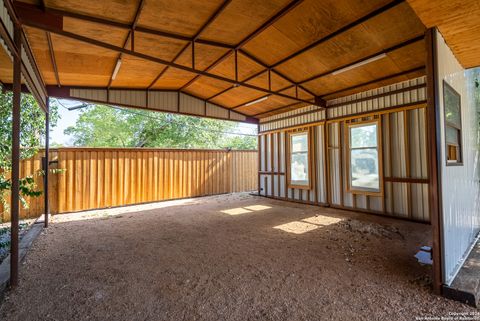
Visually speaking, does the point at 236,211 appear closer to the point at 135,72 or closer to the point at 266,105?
the point at 266,105

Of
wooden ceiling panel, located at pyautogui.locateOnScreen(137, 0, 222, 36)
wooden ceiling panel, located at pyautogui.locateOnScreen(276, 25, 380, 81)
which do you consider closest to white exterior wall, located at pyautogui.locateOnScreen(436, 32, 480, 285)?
wooden ceiling panel, located at pyautogui.locateOnScreen(276, 25, 380, 81)

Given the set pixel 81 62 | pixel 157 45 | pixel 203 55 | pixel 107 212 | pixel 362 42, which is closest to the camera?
pixel 362 42

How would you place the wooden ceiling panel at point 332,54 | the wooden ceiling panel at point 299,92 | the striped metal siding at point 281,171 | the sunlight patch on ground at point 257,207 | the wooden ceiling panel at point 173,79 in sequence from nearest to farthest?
the wooden ceiling panel at point 332,54 < the wooden ceiling panel at point 173,79 < the wooden ceiling panel at point 299,92 < the sunlight patch on ground at point 257,207 < the striped metal siding at point 281,171

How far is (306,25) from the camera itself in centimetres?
A: 415

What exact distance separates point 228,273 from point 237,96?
604cm

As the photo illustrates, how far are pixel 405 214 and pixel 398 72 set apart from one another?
3.31 m

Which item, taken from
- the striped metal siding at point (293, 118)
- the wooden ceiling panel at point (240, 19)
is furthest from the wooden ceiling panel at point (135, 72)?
the striped metal siding at point (293, 118)

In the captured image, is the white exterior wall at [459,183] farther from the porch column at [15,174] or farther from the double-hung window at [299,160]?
the porch column at [15,174]

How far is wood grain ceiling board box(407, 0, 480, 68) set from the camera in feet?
7.38

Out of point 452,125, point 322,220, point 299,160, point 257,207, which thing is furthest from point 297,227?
point 299,160

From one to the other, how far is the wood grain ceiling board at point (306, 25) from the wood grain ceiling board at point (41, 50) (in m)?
3.66

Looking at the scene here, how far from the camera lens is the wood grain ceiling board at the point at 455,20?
225 centimetres

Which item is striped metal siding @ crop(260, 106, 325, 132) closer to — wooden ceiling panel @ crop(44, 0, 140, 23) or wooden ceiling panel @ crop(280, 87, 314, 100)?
wooden ceiling panel @ crop(280, 87, 314, 100)

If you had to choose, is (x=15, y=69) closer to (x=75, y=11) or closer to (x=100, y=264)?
(x=75, y=11)
